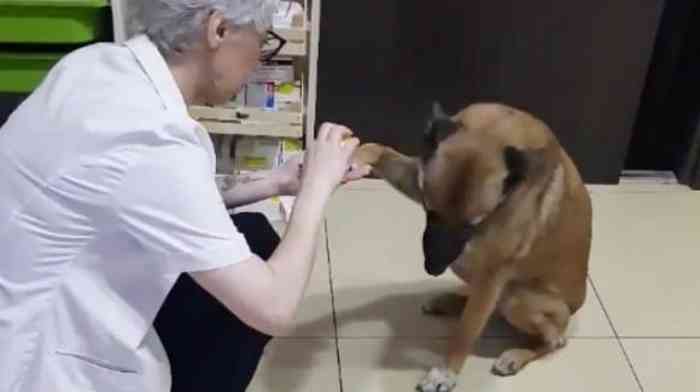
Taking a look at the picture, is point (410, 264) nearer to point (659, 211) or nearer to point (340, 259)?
point (340, 259)

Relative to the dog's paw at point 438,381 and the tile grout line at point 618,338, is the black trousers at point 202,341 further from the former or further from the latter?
the tile grout line at point 618,338

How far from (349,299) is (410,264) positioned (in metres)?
0.21

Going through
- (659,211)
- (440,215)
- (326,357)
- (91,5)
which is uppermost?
(91,5)

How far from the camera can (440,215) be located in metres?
1.63

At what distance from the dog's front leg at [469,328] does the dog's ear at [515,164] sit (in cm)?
26

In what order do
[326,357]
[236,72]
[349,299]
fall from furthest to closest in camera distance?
[349,299]
[326,357]
[236,72]

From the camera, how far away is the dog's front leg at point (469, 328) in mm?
1805

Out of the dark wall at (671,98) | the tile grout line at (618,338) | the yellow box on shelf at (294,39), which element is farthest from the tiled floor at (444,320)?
the yellow box on shelf at (294,39)

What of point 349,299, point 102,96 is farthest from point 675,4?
point 102,96

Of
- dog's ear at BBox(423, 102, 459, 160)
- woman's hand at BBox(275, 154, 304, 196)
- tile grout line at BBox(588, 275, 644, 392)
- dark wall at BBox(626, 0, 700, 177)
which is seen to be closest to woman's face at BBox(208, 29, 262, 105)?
woman's hand at BBox(275, 154, 304, 196)

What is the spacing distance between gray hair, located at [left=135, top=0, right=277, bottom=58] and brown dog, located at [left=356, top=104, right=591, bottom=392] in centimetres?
48

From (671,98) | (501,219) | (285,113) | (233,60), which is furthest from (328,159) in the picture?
(671,98)

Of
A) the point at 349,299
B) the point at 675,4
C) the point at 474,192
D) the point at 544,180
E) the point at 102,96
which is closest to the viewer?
the point at 102,96

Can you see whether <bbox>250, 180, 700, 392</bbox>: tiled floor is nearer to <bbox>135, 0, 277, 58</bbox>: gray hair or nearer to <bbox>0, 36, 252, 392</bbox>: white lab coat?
<bbox>0, 36, 252, 392</bbox>: white lab coat
